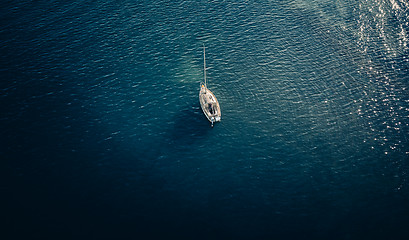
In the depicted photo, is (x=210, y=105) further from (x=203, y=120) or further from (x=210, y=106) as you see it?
(x=203, y=120)

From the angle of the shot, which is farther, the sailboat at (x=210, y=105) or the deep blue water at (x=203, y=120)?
the sailboat at (x=210, y=105)

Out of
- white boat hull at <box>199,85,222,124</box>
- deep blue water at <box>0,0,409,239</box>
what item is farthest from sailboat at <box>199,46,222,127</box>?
deep blue water at <box>0,0,409,239</box>

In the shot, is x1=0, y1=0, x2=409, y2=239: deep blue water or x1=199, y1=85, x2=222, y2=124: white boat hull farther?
x1=199, y1=85, x2=222, y2=124: white boat hull

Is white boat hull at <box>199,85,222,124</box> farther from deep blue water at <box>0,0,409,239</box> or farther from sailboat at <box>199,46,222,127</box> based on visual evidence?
deep blue water at <box>0,0,409,239</box>

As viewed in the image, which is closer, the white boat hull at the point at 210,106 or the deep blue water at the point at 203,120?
the deep blue water at the point at 203,120

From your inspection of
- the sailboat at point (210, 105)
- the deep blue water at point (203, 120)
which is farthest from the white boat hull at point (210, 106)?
the deep blue water at point (203, 120)

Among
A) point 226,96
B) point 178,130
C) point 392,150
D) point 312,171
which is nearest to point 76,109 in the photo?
point 178,130

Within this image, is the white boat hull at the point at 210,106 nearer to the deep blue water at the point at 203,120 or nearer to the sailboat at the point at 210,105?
the sailboat at the point at 210,105

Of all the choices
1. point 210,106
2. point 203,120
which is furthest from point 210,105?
point 203,120
